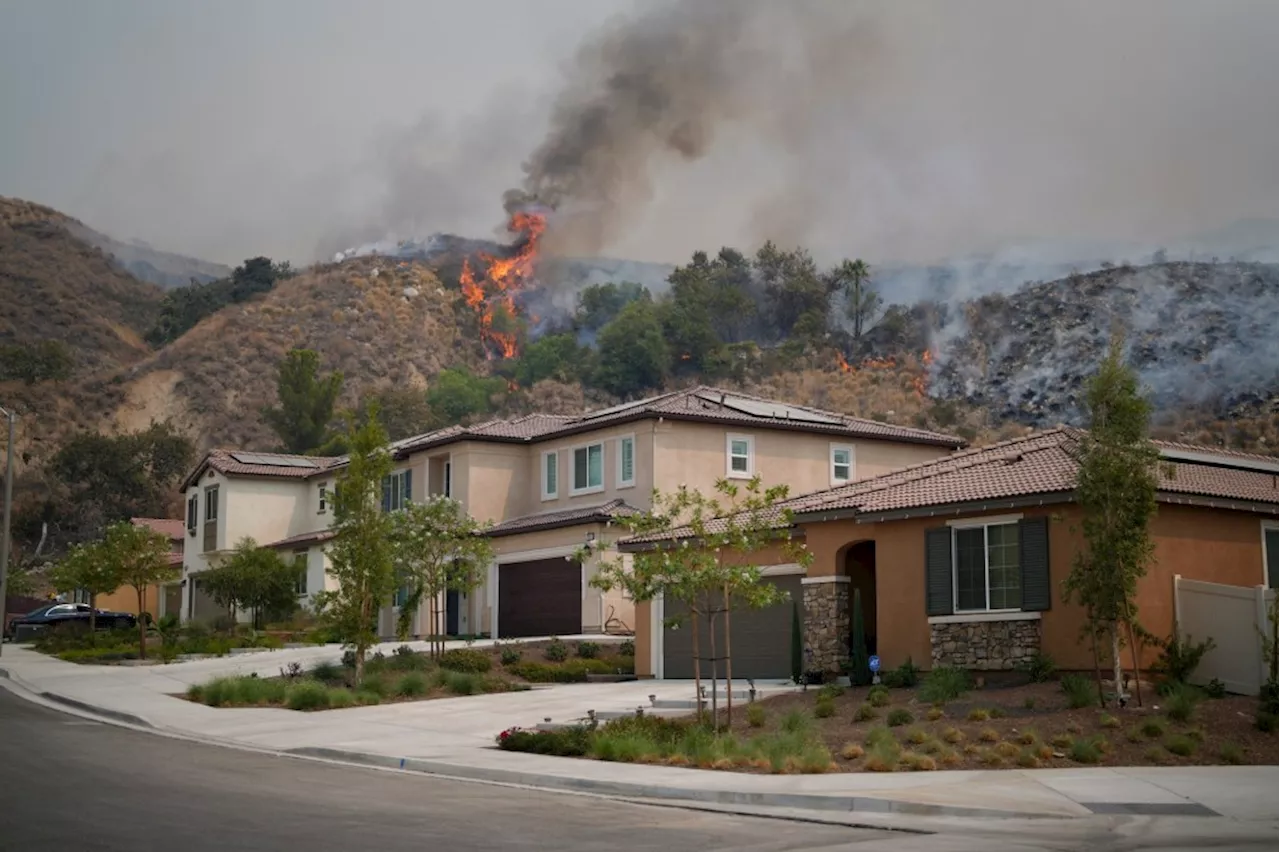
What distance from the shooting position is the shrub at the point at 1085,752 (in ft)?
68.4

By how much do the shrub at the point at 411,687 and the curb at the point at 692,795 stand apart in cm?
975

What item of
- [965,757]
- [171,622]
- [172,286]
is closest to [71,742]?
[965,757]

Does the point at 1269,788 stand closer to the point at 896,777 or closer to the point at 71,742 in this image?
the point at 896,777

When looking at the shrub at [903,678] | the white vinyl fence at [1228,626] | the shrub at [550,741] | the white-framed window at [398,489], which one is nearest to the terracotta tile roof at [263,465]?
the white-framed window at [398,489]

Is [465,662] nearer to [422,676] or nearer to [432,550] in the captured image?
[422,676]

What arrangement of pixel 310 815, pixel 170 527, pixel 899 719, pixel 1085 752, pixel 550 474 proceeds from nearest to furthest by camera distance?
pixel 310 815
pixel 1085 752
pixel 899 719
pixel 550 474
pixel 170 527

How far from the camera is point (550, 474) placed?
50.6 m

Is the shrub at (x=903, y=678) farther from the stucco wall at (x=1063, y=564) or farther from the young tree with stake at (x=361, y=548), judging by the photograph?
the young tree with stake at (x=361, y=548)

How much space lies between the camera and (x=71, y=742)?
2295cm

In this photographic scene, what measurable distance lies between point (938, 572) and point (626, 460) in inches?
746

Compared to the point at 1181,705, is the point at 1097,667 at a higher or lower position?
higher

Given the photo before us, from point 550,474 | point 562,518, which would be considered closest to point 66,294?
point 550,474

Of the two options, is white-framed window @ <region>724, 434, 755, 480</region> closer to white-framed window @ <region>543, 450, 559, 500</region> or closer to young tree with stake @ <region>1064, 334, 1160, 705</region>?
white-framed window @ <region>543, 450, 559, 500</region>

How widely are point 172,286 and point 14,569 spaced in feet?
303
